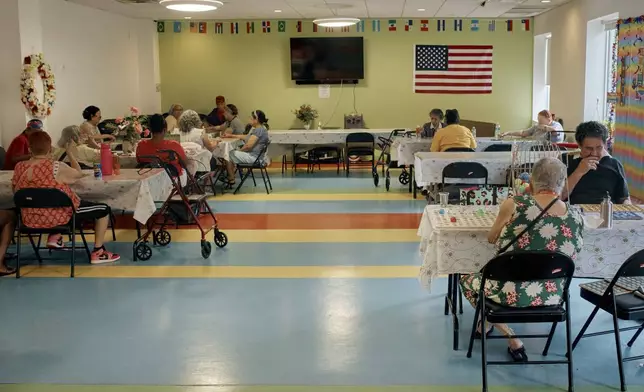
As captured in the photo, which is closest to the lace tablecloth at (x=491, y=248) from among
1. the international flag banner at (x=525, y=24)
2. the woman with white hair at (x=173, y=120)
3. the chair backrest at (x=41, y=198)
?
the chair backrest at (x=41, y=198)

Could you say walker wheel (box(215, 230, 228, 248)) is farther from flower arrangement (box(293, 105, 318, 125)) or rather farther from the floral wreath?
flower arrangement (box(293, 105, 318, 125))

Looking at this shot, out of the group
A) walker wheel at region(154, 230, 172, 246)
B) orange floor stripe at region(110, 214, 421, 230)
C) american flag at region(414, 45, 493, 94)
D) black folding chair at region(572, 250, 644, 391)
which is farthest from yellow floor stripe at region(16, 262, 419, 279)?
american flag at region(414, 45, 493, 94)

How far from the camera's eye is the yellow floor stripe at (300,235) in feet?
22.9

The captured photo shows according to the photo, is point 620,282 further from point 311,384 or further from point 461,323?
point 311,384

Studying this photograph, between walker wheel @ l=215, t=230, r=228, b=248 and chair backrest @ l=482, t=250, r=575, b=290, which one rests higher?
chair backrest @ l=482, t=250, r=575, b=290

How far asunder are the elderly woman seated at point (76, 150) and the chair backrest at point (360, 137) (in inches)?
176

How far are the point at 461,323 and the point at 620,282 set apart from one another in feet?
3.32

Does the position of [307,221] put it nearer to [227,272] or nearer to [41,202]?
[227,272]

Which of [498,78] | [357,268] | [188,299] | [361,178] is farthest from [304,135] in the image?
[188,299]

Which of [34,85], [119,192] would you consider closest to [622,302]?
[119,192]

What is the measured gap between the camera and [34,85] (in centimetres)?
892

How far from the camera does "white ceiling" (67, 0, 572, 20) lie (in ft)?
35.8

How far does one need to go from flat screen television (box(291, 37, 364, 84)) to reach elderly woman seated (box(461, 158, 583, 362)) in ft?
33.6

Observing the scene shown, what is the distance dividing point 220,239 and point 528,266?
3788 millimetres
